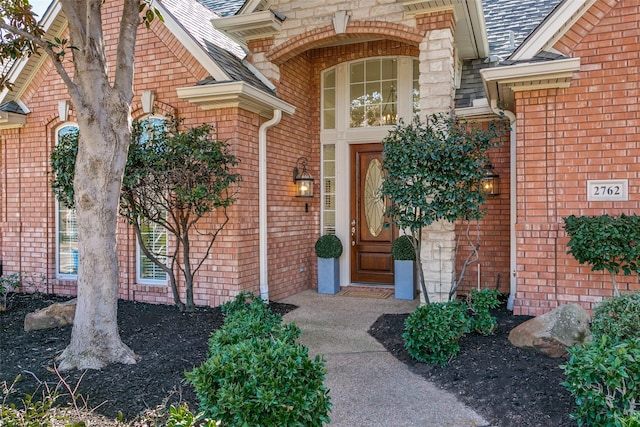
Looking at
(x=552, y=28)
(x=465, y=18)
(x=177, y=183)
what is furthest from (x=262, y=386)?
(x=465, y=18)

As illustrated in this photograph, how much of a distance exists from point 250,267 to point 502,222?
157 inches

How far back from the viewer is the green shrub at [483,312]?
16.3 ft

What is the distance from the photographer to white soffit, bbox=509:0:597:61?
5.33m

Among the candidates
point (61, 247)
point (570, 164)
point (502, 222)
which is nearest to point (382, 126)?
point (502, 222)

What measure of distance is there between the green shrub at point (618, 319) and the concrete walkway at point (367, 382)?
142cm

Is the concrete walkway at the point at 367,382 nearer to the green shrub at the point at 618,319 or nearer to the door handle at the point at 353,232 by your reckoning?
the green shrub at the point at 618,319

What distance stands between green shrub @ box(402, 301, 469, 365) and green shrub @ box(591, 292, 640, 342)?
1142mm

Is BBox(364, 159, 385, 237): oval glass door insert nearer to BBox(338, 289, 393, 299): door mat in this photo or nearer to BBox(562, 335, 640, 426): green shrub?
BBox(338, 289, 393, 299): door mat

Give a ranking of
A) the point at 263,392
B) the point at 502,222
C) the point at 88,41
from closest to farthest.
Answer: the point at 263,392 < the point at 88,41 < the point at 502,222

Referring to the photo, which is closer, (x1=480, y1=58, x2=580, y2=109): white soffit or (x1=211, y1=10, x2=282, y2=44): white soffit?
(x1=480, y1=58, x2=580, y2=109): white soffit

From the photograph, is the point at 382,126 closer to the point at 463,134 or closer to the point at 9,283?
the point at 463,134

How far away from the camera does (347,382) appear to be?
4.30 meters

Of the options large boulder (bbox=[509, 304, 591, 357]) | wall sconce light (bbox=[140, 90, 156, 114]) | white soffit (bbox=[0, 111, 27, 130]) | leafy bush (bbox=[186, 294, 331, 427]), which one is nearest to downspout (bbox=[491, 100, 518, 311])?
large boulder (bbox=[509, 304, 591, 357])

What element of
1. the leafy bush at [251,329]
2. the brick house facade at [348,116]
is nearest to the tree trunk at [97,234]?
the leafy bush at [251,329]
